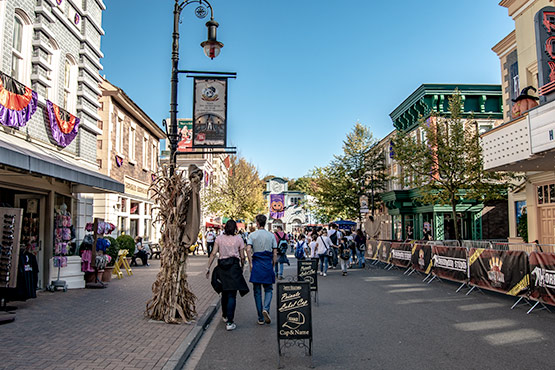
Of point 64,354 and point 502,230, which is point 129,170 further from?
point 502,230

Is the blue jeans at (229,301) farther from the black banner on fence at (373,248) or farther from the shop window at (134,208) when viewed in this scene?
the shop window at (134,208)

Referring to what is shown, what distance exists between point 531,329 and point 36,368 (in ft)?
24.1

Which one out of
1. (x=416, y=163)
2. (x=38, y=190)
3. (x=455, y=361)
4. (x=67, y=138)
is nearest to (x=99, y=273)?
(x=38, y=190)

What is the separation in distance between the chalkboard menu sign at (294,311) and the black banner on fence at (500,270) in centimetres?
623

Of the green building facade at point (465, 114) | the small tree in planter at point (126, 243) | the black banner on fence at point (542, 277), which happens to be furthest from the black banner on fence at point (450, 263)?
the green building facade at point (465, 114)

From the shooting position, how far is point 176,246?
26.9ft

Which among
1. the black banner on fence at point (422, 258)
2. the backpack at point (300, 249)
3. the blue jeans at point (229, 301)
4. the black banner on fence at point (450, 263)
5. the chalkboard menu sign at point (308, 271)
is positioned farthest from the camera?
the backpack at point (300, 249)

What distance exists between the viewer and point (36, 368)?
201 inches

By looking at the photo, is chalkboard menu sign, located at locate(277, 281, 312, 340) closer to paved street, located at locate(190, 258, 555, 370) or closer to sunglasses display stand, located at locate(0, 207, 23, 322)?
paved street, located at locate(190, 258, 555, 370)

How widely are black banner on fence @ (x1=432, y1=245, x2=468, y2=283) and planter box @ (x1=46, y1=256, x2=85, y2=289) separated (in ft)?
33.8

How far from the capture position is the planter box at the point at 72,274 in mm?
12186

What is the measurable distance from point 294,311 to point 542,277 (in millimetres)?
6155

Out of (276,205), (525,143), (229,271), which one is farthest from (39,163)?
(276,205)

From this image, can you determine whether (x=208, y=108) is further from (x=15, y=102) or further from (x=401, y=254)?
(x=401, y=254)
